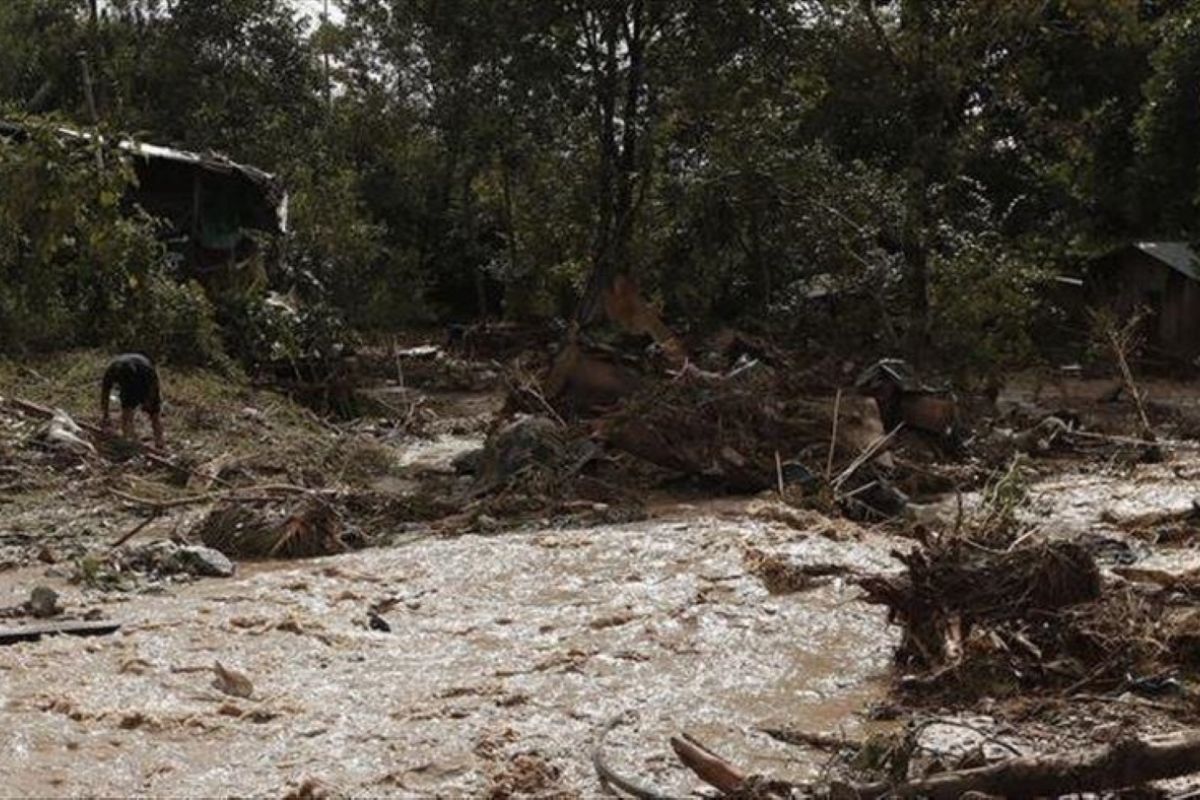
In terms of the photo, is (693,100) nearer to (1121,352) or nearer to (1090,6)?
(1090,6)

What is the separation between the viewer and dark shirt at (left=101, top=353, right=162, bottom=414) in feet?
39.1

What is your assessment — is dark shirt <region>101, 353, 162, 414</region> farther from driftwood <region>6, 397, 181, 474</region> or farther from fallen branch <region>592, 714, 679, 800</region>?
fallen branch <region>592, 714, 679, 800</region>

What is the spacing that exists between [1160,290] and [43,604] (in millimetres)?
21448

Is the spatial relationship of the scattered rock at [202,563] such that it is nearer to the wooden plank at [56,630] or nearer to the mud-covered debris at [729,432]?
the wooden plank at [56,630]

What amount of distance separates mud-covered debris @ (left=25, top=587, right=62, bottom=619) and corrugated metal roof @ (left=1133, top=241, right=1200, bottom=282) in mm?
18956

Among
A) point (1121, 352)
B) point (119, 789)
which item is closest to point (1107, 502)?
point (1121, 352)

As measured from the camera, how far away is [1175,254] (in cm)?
2325

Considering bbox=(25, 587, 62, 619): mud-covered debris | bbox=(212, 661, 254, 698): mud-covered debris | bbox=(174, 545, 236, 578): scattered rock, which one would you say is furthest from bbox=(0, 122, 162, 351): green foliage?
bbox=(212, 661, 254, 698): mud-covered debris

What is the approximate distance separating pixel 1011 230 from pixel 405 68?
1365cm

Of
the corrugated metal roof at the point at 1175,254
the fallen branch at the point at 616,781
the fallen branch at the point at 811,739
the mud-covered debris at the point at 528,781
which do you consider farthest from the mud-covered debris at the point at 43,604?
the corrugated metal roof at the point at 1175,254

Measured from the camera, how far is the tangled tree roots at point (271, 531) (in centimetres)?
962

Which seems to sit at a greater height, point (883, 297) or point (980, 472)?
point (883, 297)

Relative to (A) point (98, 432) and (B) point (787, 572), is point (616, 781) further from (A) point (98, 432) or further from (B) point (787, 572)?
Result: (A) point (98, 432)

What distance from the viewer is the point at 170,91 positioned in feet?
90.1
